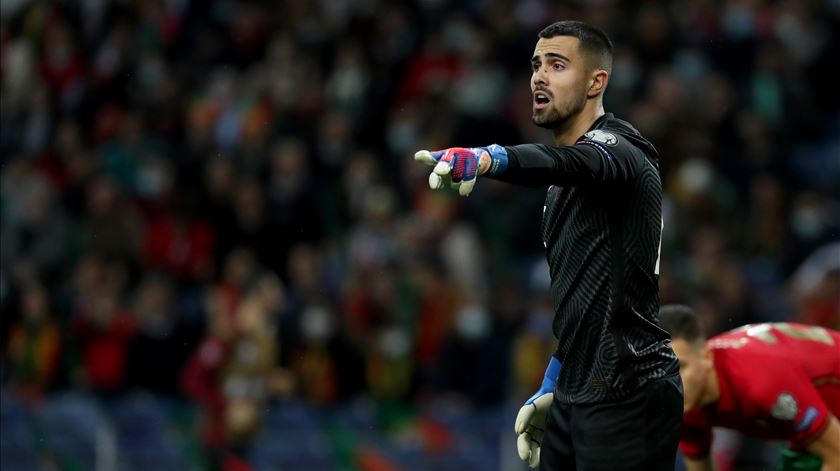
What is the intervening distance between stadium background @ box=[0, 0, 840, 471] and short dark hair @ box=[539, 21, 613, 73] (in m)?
5.05

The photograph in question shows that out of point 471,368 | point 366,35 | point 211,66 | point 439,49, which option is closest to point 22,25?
point 211,66

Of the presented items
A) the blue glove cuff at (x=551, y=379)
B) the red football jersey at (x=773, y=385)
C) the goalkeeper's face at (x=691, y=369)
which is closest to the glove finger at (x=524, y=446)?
the blue glove cuff at (x=551, y=379)

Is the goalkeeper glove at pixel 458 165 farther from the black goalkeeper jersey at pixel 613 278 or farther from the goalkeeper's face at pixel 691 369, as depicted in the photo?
the goalkeeper's face at pixel 691 369

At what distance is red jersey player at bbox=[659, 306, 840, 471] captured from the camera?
19.7 feet

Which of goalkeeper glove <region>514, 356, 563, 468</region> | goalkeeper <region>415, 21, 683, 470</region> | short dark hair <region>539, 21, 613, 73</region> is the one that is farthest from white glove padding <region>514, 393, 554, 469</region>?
short dark hair <region>539, 21, 613, 73</region>

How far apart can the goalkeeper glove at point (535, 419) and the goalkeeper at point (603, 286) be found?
0.39m

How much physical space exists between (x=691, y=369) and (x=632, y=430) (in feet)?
4.70

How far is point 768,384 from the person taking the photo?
606 centimetres

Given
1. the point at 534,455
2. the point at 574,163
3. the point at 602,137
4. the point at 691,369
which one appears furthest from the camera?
the point at 691,369

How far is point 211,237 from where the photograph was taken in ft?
44.5

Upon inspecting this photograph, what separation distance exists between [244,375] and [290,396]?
46cm

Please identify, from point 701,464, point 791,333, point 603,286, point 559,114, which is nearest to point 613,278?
point 603,286

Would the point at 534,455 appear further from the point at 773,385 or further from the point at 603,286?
the point at 773,385

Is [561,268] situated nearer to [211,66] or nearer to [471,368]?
[471,368]
